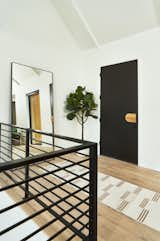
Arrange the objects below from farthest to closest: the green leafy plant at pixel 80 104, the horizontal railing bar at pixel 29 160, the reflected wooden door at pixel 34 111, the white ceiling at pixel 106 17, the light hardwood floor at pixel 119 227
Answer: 1. the green leafy plant at pixel 80 104
2. the reflected wooden door at pixel 34 111
3. the white ceiling at pixel 106 17
4. the light hardwood floor at pixel 119 227
5. the horizontal railing bar at pixel 29 160

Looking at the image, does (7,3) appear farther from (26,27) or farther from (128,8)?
(128,8)

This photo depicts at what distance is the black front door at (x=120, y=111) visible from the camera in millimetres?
3297

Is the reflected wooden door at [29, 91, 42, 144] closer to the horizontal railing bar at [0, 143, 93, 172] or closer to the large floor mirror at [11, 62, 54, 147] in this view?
the large floor mirror at [11, 62, 54, 147]

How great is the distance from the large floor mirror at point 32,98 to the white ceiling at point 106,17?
3.87 ft

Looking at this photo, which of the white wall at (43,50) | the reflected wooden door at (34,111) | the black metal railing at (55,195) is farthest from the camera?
the reflected wooden door at (34,111)

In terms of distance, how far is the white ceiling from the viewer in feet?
9.15

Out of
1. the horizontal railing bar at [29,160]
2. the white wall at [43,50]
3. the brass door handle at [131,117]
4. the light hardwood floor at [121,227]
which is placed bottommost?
the light hardwood floor at [121,227]

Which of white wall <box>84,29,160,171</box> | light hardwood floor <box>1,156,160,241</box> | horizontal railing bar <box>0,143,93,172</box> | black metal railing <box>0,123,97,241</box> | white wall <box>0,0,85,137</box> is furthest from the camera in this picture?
white wall <box>84,29,160,171</box>

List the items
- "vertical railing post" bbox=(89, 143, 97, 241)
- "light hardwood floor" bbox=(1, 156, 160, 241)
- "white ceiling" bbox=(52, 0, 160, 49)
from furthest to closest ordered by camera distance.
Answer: "white ceiling" bbox=(52, 0, 160, 49) → "light hardwood floor" bbox=(1, 156, 160, 241) → "vertical railing post" bbox=(89, 143, 97, 241)

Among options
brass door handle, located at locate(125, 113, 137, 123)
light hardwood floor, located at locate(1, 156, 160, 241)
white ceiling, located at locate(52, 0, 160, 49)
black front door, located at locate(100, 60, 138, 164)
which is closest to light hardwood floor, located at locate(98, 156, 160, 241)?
light hardwood floor, located at locate(1, 156, 160, 241)

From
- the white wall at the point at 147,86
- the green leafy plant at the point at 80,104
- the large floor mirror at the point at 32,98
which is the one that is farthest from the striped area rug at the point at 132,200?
the green leafy plant at the point at 80,104

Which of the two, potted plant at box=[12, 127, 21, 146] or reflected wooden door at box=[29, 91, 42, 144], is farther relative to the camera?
reflected wooden door at box=[29, 91, 42, 144]

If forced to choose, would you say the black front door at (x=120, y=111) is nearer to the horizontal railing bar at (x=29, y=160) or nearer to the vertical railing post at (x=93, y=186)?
the vertical railing post at (x=93, y=186)

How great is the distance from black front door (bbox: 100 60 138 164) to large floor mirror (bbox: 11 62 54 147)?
116cm
